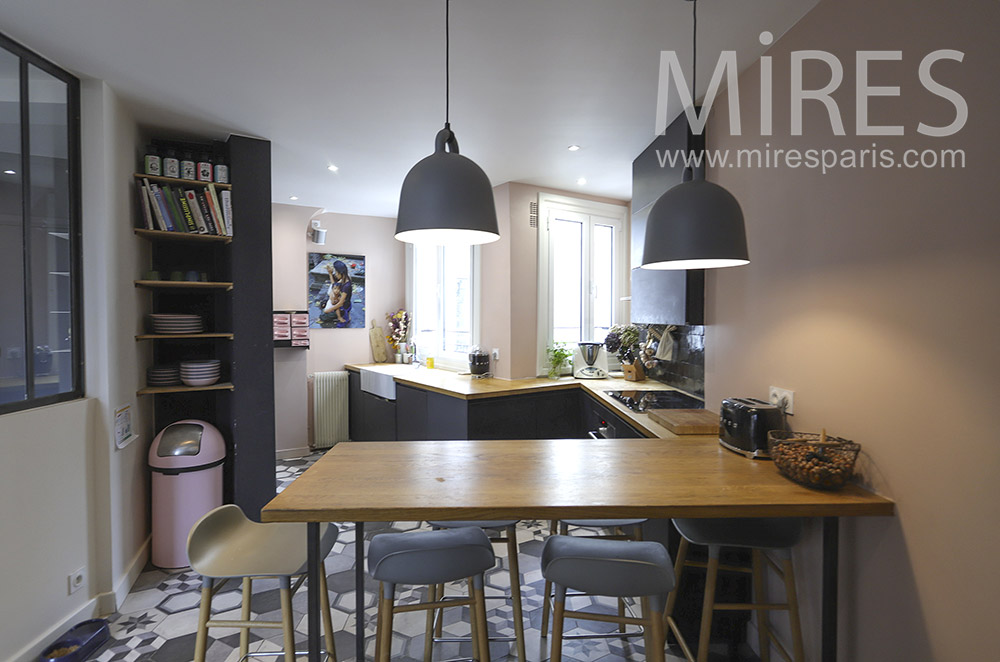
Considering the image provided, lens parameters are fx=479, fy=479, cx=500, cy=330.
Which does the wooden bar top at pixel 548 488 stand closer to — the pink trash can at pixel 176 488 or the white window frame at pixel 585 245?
the pink trash can at pixel 176 488

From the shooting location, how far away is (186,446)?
285cm

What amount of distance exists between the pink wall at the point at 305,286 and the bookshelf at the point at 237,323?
1.52m

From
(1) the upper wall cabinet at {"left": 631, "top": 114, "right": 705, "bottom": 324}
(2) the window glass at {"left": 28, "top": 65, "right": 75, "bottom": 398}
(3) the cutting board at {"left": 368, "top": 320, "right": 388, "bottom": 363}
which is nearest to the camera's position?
(2) the window glass at {"left": 28, "top": 65, "right": 75, "bottom": 398}

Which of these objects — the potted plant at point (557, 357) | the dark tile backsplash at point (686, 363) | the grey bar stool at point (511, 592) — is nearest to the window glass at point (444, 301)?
the potted plant at point (557, 357)

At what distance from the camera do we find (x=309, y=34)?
76.5 inches

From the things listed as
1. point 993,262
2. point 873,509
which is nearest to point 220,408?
point 873,509

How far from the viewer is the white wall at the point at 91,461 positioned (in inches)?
76.4

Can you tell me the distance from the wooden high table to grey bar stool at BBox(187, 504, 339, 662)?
0.18 meters

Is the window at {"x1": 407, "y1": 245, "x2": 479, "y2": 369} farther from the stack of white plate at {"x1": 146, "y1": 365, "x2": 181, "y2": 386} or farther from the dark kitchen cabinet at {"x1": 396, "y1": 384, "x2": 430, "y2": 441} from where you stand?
the stack of white plate at {"x1": 146, "y1": 365, "x2": 181, "y2": 386}

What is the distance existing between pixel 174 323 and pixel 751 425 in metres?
3.19

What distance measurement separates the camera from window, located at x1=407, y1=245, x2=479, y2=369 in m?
4.48

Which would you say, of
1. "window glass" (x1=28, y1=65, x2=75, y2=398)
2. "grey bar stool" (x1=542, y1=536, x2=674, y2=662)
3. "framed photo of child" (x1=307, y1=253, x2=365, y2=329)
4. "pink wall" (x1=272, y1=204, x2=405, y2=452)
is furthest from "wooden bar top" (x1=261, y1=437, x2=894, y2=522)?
"framed photo of child" (x1=307, y1=253, x2=365, y2=329)

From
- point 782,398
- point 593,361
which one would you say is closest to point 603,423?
point 593,361

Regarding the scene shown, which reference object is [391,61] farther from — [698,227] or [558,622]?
[558,622]
